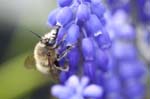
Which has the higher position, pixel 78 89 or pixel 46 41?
pixel 46 41

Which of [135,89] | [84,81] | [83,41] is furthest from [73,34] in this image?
[135,89]

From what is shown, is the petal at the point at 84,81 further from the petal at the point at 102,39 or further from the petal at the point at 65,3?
the petal at the point at 65,3

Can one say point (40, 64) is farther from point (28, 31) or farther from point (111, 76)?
point (111, 76)

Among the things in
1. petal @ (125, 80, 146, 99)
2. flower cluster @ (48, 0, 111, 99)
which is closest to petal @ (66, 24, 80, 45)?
flower cluster @ (48, 0, 111, 99)

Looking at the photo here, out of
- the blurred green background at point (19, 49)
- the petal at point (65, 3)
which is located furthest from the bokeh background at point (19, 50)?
the petal at point (65, 3)

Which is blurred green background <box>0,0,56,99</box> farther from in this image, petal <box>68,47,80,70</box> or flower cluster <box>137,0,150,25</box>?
flower cluster <box>137,0,150,25</box>

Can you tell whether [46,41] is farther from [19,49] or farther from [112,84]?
[112,84]

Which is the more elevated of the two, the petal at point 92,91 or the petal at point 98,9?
the petal at point 98,9
